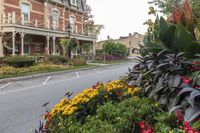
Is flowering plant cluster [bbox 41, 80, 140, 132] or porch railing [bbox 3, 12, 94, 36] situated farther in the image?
porch railing [bbox 3, 12, 94, 36]

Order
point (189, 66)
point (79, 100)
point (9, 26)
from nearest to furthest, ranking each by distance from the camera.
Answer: point (189, 66) < point (79, 100) < point (9, 26)

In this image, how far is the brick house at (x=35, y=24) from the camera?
26.3m

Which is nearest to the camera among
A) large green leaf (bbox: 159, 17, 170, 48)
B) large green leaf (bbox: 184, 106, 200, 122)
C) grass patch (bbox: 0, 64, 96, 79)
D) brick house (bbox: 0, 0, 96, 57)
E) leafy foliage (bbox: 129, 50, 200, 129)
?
large green leaf (bbox: 184, 106, 200, 122)

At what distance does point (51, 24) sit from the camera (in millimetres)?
35406

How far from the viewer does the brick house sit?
26.3m

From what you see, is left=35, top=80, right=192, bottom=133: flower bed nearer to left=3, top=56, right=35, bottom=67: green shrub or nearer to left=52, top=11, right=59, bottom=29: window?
left=3, top=56, right=35, bottom=67: green shrub

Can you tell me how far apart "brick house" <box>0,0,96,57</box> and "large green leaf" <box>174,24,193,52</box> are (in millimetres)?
22926

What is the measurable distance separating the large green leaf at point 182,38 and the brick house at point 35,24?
Answer: 22926 mm

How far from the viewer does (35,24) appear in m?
29.6

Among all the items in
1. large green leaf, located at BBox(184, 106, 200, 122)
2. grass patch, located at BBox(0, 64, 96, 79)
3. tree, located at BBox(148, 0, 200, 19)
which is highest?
tree, located at BBox(148, 0, 200, 19)

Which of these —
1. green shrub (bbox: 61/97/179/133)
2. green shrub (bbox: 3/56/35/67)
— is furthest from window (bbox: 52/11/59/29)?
green shrub (bbox: 61/97/179/133)

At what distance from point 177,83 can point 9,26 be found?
24.1 metres

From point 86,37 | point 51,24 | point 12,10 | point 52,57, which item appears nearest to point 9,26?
point 12,10

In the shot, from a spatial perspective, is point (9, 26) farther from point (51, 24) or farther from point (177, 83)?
point (177, 83)
